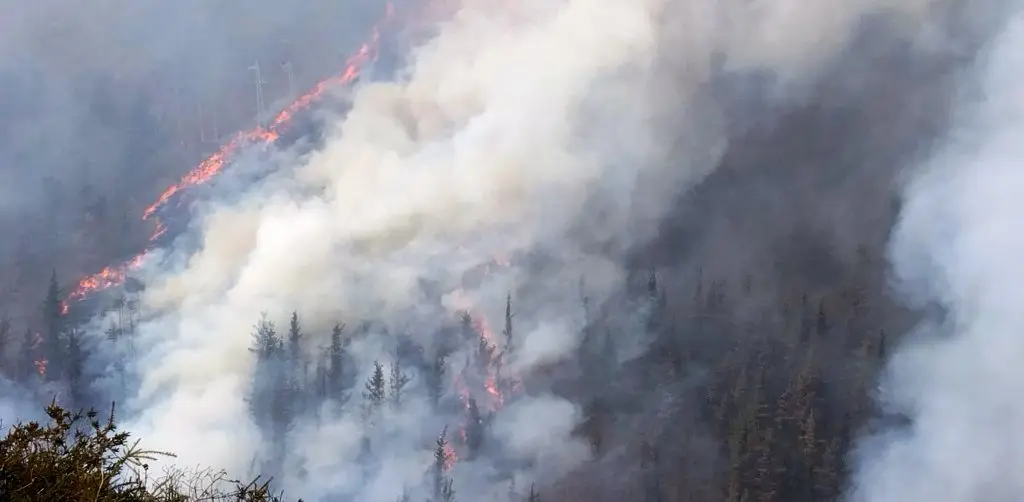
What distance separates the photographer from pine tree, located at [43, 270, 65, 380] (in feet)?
434

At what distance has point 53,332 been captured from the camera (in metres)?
138

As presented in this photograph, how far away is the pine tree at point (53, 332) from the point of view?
132375 mm

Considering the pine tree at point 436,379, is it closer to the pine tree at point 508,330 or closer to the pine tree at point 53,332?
the pine tree at point 508,330

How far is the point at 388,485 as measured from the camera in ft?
392

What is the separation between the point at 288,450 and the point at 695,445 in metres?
68.2

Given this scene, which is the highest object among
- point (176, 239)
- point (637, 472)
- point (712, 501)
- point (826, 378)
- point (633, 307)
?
point (176, 239)

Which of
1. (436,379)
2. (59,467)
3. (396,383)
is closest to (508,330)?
(436,379)

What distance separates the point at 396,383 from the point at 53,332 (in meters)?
63.2

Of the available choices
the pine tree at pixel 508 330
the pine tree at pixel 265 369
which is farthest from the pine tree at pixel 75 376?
the pine tree at pixel 508 330

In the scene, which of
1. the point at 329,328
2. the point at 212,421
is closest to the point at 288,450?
the point at 212,421

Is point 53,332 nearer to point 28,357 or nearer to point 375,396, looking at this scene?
point 28,357

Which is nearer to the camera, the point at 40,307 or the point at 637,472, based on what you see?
the point at 637,472

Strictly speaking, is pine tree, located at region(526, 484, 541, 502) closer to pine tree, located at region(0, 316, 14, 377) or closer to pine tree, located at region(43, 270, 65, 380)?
pine tree, located at region(43, 270, 65, 380)

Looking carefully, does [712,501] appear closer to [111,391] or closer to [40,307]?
[111,391]
